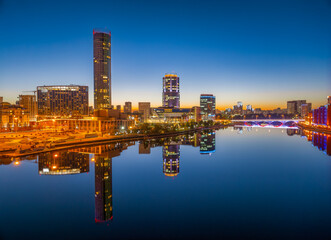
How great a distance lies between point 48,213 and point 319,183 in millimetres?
10009

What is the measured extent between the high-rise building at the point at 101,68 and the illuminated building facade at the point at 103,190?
62.8m

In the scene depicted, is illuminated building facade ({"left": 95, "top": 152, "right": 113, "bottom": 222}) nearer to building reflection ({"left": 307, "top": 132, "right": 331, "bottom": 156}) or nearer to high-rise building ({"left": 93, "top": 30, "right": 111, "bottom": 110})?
building reflection ({"left": 307, "top": 132, "right": 331, "bottom": 156})

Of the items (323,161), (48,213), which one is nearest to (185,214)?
(48,213)

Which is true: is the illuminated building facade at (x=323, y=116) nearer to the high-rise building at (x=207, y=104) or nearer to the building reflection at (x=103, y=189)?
the building reflection at (x=103, y=189)

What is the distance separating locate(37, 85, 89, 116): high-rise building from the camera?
69875 mm

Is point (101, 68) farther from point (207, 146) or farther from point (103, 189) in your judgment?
point (103, 189)

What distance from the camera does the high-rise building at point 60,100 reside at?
69875 millimetres

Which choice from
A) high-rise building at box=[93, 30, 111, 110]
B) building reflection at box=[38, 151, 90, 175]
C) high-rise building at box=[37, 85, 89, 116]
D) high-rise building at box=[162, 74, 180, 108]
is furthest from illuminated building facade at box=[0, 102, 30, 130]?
high-rise building at box=[162, 74, 180, 108]

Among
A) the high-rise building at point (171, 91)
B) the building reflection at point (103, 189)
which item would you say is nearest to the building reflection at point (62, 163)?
the building reflection at point (103, 189)

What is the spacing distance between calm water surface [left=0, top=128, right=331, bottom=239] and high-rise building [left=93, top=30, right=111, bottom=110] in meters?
63.2

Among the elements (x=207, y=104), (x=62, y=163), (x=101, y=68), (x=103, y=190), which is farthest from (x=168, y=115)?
(x=103, y=190)

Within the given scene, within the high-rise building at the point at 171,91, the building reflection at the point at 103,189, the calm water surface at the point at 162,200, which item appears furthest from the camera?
the high-rise building at the point at 171,91

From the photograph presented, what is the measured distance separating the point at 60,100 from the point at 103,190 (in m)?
70.1

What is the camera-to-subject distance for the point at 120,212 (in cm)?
663
